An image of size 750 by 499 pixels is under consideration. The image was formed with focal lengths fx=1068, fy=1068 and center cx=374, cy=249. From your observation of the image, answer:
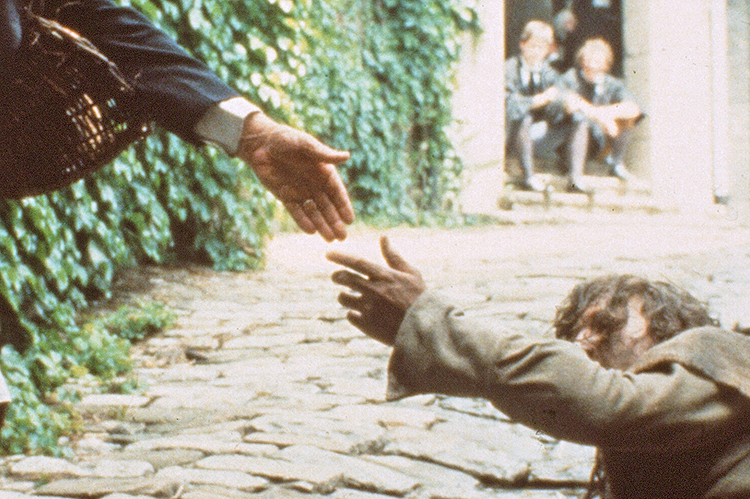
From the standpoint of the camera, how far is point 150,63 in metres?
1.95

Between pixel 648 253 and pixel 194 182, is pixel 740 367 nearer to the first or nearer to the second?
pixel 194 182

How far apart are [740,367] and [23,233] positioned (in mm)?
3088

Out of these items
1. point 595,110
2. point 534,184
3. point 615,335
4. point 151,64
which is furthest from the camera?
point 595,110

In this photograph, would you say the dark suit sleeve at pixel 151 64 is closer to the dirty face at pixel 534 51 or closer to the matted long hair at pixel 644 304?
the matted long hair at pixel 644 304

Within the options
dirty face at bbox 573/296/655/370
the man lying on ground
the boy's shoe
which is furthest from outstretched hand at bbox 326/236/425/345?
the boy's shoe

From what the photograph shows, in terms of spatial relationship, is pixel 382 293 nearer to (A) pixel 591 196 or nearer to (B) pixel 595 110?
(A) pixel 591 196

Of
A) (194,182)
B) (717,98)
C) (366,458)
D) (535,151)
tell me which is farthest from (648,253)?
(535,151)

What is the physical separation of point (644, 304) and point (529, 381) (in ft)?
2.03

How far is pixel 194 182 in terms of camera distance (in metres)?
6.71

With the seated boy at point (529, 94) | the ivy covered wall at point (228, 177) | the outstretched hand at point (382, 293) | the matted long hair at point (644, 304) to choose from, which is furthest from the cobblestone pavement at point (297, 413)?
the seated boy at point (529, 94)

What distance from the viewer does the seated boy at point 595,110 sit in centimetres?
1174

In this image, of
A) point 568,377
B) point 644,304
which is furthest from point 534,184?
point 568,377

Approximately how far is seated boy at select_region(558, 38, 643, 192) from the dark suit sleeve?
1008cm

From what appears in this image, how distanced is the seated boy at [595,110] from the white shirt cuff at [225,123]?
1006cm
